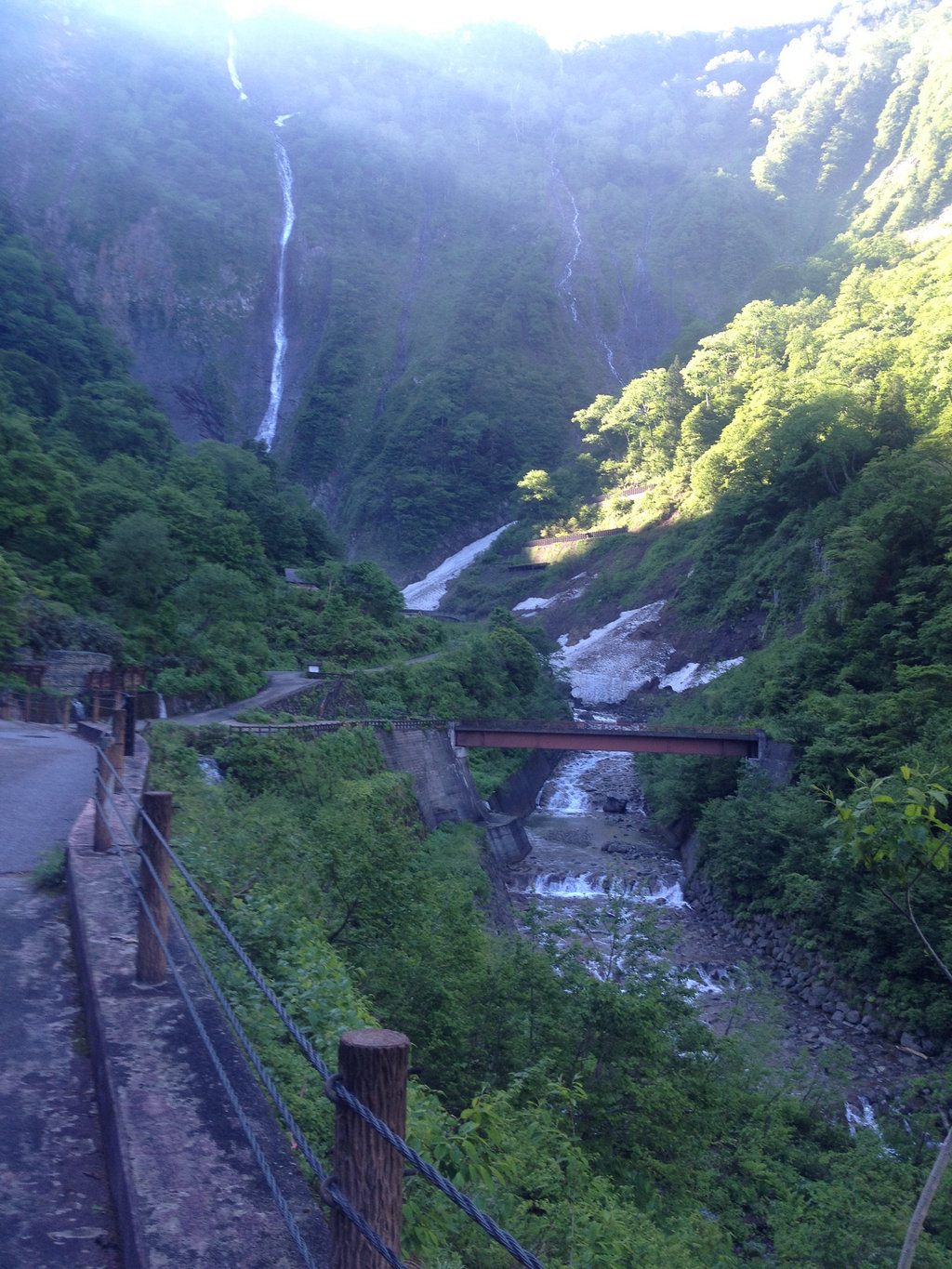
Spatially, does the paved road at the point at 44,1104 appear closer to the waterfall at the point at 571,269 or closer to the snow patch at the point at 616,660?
the snow patch at the point at 616,660

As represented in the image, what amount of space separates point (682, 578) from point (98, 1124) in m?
51.8

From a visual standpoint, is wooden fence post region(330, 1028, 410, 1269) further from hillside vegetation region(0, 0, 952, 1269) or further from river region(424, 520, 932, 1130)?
river region(424, 520, 932, 1130)

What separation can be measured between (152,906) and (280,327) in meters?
121

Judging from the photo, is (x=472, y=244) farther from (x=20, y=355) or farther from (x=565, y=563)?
(x=20, y=355)

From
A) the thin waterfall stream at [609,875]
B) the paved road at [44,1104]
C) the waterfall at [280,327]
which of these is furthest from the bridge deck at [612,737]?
the waterfall at [280,327]

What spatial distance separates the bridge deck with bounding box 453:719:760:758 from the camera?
29.7 meters

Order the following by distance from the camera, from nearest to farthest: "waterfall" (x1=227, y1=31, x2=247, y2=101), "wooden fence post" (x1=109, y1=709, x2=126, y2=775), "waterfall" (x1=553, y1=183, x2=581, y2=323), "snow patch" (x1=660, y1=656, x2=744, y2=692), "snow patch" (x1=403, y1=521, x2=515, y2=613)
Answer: "wooden fence post" (x1=109, y1=709, x2=126, y2=775) < "snow patch" (x1=660, y1=656, x2=744, y2=692) < "snow patch" (x1=403, y1=521, x2=515, y2=613) < "waterfall" (x1=553, y1=183, x2=581, y2=323) < "waterfall" (x1=227, y1=31, x2=247, y2=101)

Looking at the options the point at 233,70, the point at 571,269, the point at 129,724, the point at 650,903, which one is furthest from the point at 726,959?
the point at 233,70

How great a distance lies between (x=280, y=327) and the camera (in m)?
116

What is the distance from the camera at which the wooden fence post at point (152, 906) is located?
4.85 metres

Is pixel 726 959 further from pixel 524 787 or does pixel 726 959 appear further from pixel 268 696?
pixel 524 787

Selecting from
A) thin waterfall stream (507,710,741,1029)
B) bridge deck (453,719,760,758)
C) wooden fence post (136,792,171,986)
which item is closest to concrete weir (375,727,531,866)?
thin waterfall stream (507,710,741,1029)

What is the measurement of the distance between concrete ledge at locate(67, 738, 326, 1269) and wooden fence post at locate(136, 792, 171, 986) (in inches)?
4.3

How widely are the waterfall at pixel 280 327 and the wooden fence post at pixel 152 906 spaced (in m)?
98.3
